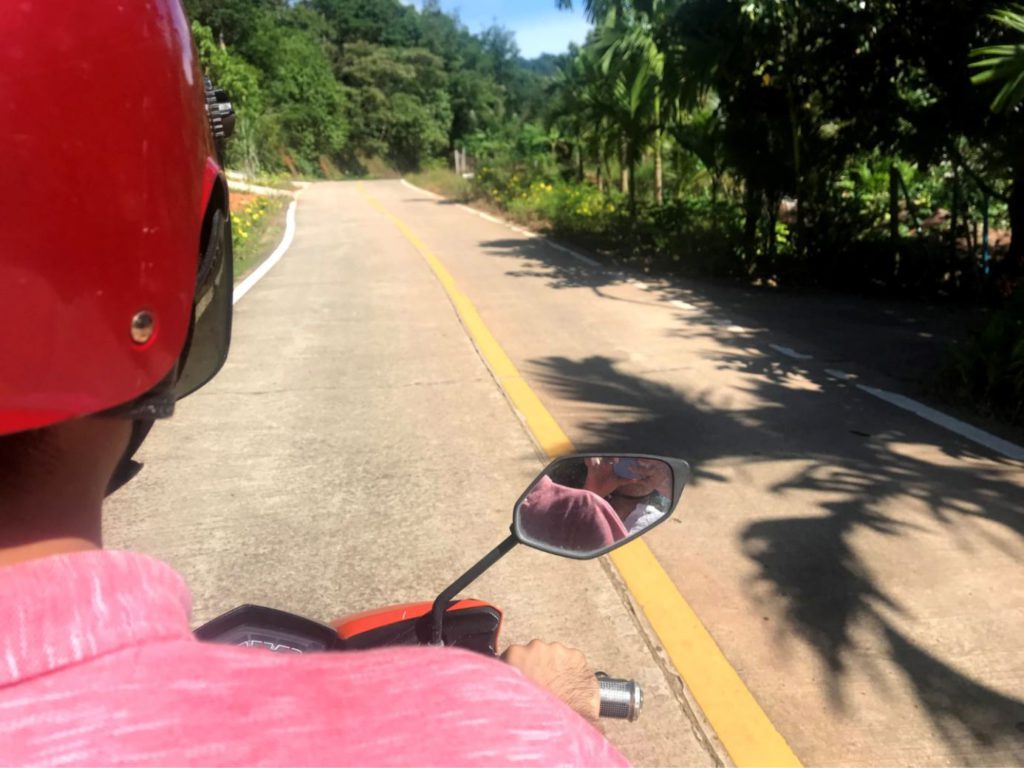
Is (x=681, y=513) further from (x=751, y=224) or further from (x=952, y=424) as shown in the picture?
(x=751, y=224)

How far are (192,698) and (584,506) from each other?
101cm

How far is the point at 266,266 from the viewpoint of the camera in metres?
15.2

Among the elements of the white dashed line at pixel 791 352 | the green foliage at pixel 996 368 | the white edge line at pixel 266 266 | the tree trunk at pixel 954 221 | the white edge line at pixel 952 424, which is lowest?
the white edge line at pixel 266 266

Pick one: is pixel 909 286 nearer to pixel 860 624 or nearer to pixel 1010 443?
pixel 1010 443

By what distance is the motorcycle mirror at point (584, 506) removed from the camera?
67.7 inches

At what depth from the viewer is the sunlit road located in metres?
3.21

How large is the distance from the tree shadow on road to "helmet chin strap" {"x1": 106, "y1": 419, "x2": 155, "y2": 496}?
248 cm

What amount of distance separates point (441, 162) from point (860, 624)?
6585 cm

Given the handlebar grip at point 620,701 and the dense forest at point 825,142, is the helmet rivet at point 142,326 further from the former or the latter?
the dense forest at point 825,142

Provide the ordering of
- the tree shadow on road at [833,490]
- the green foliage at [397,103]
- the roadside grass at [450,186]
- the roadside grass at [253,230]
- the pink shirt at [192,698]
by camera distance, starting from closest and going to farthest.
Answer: the pink shirt at [192,698] < the tree shadow on road at [833,490] < the roadside grass at [253,230] < the roadside grass at [450,186] < the green foliage at [397,103]

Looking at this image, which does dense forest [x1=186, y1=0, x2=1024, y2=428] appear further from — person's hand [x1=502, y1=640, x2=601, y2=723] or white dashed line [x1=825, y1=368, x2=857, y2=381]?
person's hand [x1=502, y1=640, x2=601, y2=723]

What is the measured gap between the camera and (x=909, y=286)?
39.0 feet

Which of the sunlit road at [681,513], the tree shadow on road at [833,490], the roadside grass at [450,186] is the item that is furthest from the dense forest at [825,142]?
the roadside grass at [450,186]

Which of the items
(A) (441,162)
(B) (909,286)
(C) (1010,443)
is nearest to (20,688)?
(C) (1010,443)
